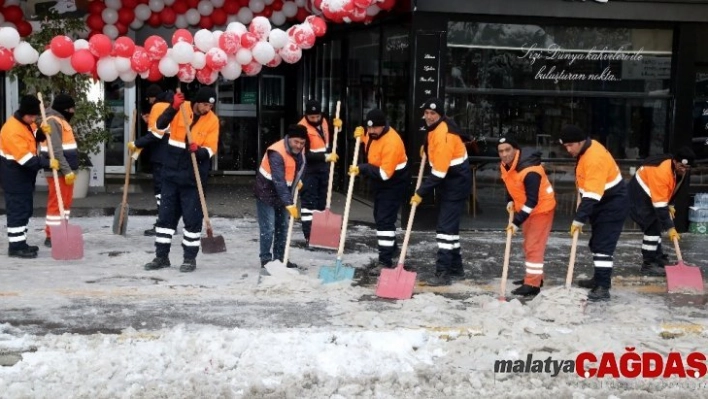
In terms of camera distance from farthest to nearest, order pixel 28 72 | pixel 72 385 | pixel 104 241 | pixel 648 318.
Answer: pixel 28 72 → pixel 104 241 → pixel 648 318 → pixel 72 385


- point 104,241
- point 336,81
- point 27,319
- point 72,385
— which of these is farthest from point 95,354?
point 336,81

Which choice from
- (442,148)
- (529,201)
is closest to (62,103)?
(442,148)

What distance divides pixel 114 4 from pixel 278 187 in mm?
6584

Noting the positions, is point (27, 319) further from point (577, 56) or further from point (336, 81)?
point (336, 81)

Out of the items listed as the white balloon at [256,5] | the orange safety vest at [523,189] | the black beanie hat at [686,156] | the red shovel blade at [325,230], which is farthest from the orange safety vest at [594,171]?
the white balloon at [256,5]

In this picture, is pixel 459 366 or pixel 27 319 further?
pixel 27 319

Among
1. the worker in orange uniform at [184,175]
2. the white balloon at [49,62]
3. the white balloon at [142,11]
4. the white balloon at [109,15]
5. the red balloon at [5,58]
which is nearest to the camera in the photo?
the worker in orange uniform at [184,175]

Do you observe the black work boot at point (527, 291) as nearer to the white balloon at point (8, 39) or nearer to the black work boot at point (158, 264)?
the black work boot at point (158, 264)

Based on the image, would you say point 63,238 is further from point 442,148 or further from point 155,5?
point 155,5

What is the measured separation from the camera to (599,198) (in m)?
8.63

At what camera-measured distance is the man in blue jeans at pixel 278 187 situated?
9383 mm

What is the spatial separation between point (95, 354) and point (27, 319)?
1.42m

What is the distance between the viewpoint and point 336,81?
1673cm

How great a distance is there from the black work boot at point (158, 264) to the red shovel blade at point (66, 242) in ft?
3.07
